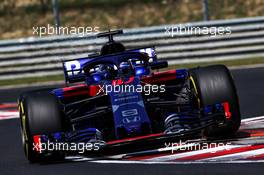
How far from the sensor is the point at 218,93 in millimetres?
8984

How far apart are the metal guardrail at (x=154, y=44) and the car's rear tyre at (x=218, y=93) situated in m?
9.86

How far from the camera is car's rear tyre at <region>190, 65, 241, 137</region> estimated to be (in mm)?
8961

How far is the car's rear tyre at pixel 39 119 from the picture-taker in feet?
28.6

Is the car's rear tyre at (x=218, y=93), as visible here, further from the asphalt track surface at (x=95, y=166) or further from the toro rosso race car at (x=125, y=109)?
the asphalt track surface at (x=95, y=166)

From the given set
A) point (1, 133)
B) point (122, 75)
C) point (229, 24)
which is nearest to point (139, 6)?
point (229, 24)

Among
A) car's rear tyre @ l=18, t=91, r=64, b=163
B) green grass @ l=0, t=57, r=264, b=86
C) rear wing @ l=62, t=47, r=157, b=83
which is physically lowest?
car's rear tyre @ l=18, t=91, r=64, b=163

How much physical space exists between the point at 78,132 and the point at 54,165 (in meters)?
0.43

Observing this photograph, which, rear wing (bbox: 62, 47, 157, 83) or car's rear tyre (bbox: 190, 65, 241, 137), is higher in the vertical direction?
rear wing (bbox: 62, 47, 157, 83)
